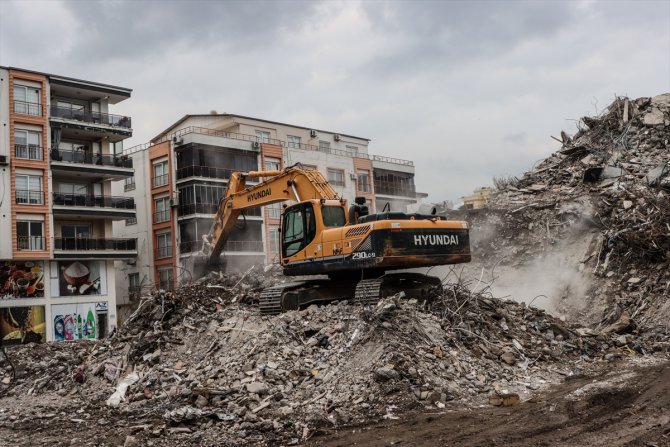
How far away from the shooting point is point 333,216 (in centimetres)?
1504

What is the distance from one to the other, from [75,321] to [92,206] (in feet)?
→ 22.6

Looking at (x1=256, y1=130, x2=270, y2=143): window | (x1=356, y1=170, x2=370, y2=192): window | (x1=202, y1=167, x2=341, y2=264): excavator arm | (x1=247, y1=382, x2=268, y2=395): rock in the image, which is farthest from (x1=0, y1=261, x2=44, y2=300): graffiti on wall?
(x1=247, y1=382, x2=268, y2=395): rock

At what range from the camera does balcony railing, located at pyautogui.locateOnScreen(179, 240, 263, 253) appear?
41.8 meters

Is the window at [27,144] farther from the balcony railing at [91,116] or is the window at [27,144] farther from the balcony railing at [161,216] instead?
the balcony railing at [161,216]

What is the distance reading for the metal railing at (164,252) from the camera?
4325 centimetres

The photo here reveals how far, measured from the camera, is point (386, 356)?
11.0 m

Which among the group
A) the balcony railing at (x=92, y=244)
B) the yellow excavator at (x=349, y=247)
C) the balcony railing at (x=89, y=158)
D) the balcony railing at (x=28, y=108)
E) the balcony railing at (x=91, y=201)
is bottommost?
the yellow excavator at (x=349, y=247)

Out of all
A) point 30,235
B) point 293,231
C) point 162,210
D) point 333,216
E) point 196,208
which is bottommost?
point 293,231

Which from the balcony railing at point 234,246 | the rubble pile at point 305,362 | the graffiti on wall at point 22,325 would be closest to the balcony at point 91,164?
the balcony railing at point 234,246

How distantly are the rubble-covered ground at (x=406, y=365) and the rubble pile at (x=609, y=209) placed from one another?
8 cm

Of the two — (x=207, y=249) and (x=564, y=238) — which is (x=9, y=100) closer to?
(x=207, y=249)

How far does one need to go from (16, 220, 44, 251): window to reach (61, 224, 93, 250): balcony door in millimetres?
1464

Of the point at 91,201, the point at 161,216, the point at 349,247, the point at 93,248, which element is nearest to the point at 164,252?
the point at 161,216

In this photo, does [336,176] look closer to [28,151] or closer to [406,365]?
[28,151]
